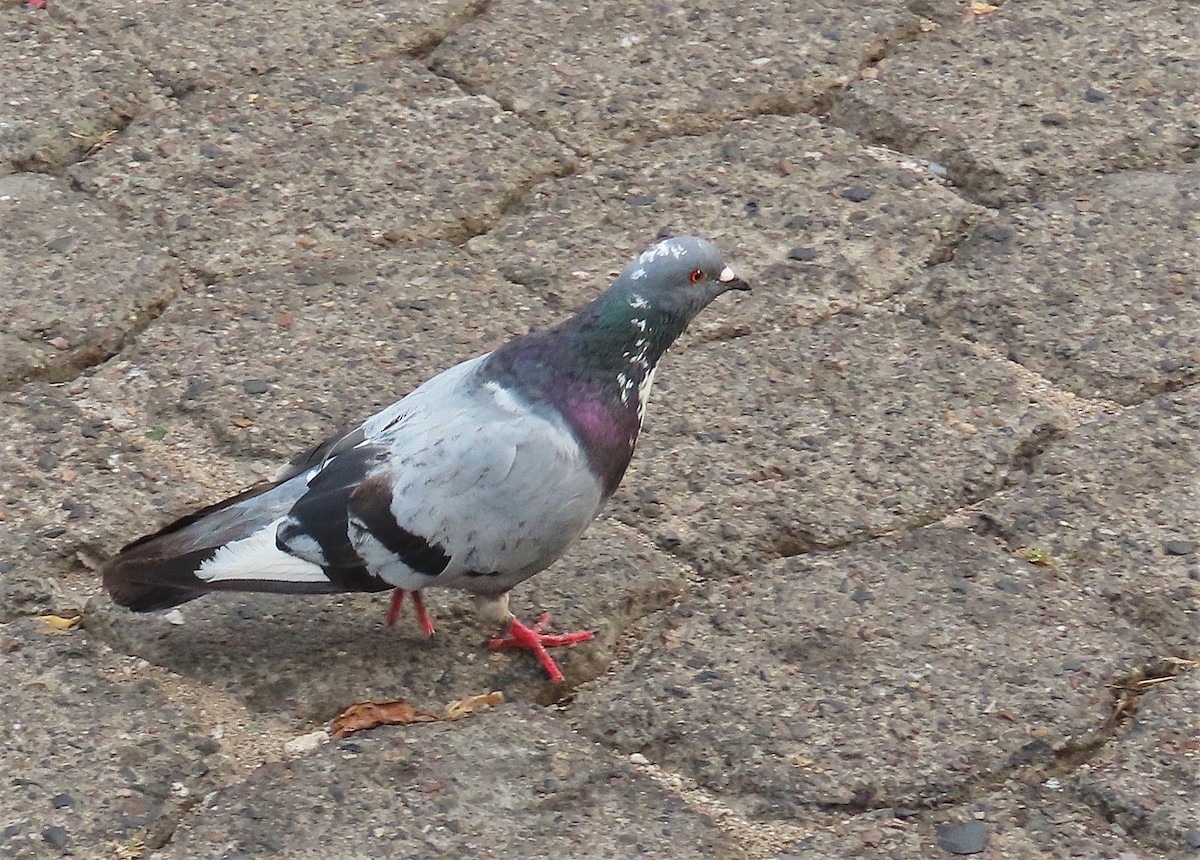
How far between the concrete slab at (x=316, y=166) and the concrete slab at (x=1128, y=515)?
1.07 m

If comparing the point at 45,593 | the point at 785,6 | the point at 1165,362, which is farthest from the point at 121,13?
the point at 1165,362

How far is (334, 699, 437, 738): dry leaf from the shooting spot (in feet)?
7.18

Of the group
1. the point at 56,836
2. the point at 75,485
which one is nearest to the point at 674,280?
the point at 75,485

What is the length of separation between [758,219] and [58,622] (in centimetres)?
138

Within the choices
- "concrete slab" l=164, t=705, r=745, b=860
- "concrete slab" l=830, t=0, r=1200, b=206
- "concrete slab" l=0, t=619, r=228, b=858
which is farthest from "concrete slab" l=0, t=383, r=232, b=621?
"concrete slab" l=830, t=0, r=1200, b=206

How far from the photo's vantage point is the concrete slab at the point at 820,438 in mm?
2506

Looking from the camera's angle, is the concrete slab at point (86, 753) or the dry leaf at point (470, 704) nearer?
the concrete slab at point (86, 753)

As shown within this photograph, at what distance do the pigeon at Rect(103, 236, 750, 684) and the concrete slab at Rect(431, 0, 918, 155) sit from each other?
0.97m

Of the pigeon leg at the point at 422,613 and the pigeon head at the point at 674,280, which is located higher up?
the pigeon head at the point at 674,280

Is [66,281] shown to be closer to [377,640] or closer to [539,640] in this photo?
[377,640]

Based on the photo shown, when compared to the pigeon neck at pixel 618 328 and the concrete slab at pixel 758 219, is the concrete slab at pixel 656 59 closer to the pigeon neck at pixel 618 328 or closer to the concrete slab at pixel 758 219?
the concrete slab at pixel 758 219

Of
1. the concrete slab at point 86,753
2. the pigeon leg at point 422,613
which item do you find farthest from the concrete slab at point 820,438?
the concrete slab at point 86,753

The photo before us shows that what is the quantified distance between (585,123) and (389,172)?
374 mm

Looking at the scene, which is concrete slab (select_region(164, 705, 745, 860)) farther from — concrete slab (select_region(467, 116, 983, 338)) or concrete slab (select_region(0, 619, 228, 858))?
concrete slab (select_region(467, 116, 983, 338))
